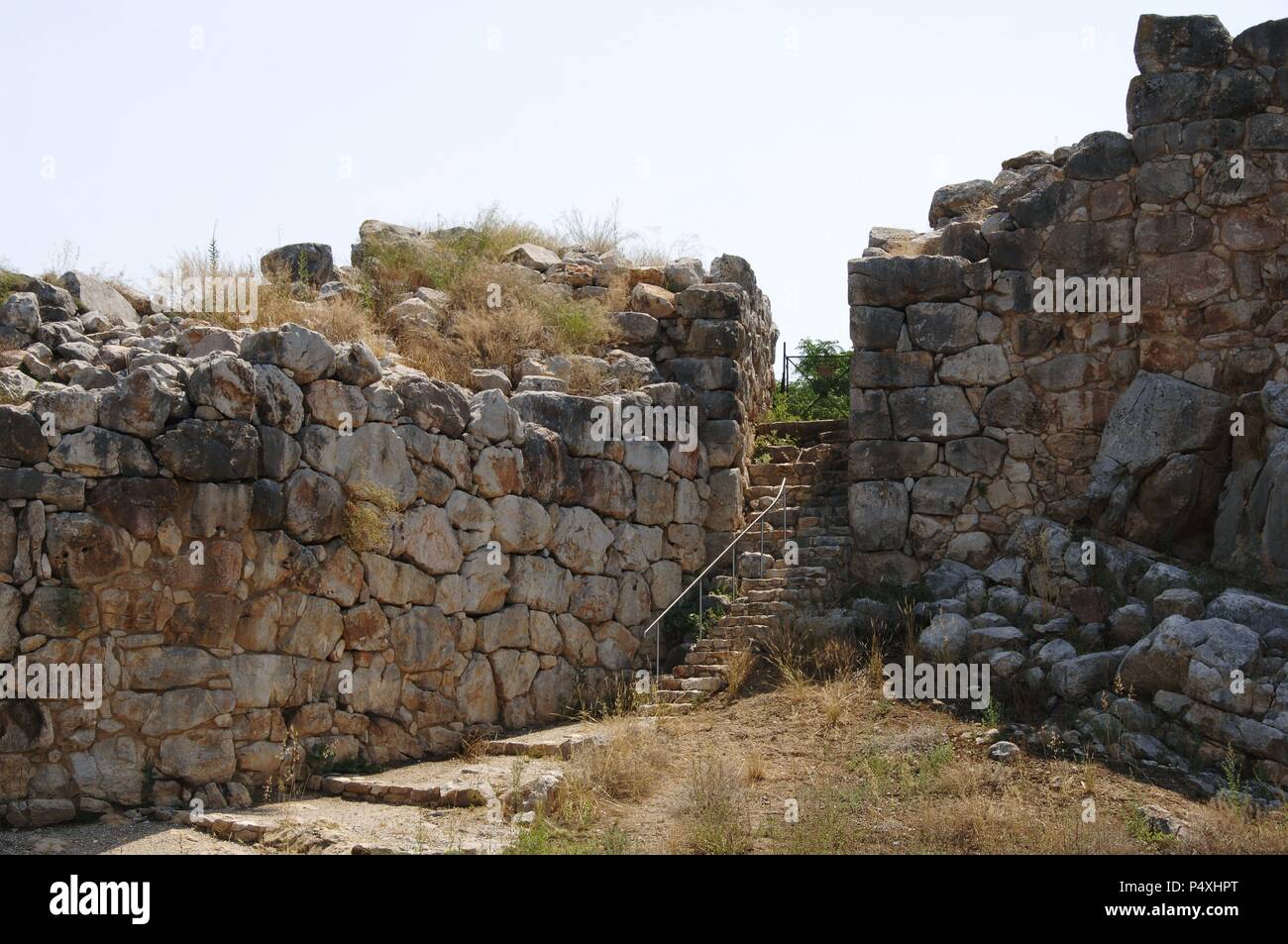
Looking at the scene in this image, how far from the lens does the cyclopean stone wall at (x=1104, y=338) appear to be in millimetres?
12477

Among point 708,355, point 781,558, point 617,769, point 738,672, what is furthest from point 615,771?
point 708,355

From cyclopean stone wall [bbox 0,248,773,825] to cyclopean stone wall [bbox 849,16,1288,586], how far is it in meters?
2.60

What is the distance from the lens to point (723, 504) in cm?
1327

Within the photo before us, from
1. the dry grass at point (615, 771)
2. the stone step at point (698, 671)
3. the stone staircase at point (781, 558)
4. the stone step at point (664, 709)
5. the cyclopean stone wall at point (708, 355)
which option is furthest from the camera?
the cyclopean stone wall at point (708, 355)

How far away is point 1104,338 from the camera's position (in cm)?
1304

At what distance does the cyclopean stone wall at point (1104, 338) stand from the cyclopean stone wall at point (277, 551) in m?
2.60

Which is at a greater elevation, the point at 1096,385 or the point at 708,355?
the point at 708,355

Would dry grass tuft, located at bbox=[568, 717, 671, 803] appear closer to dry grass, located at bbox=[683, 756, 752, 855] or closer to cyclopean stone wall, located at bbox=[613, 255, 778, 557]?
dry grass, located at bbox=[683, 756, 752, 855]

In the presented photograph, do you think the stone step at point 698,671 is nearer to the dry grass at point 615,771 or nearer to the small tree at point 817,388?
the dry grass at point 615,771

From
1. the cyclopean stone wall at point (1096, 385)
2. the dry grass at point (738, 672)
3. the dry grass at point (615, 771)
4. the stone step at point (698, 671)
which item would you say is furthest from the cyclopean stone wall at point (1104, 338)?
the dry grass at point (615, 771)

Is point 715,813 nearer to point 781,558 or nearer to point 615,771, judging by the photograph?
point 615,771

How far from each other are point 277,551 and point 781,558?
218 inches

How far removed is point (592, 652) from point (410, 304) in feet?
Result: 11.9

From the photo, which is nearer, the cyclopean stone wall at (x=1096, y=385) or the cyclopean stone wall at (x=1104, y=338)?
the cyclopean stone wall at (x=1096, y=385)
